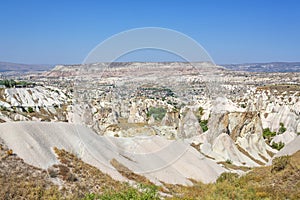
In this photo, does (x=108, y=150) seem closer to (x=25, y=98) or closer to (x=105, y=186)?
(x=105, y=186)

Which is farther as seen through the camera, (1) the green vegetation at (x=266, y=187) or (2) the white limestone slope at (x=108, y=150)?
(2) the white limestone slope at (x=108, y=150)

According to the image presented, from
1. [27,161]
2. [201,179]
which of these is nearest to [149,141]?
[201,179]

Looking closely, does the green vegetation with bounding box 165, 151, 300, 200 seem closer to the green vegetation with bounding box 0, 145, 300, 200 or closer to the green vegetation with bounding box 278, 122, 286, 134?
the green vegetation with bounding box 0, 145, 300, 200

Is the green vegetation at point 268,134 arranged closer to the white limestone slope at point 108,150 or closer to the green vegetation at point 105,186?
the white limestone slope at point 108,150

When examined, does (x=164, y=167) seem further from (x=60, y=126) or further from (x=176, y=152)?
(x=60, y=126)

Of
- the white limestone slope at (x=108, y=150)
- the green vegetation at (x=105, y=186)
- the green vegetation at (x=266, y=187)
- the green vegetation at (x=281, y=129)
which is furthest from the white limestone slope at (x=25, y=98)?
the green vegetation at (x=266, y=187)

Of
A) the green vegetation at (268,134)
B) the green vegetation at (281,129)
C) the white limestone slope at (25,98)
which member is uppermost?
the white limestone slope at (25,98)

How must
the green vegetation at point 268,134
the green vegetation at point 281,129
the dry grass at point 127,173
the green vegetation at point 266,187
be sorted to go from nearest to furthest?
1. the green vegetation at point 266,187
2. the dry grass at point 127,173
3. the green vegetation at point 268,134
4. the green vegetation at point 281,129

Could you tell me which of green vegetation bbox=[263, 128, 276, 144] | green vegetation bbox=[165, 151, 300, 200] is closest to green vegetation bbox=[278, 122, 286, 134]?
green vegetation bbox=[263, 128, 276, 144]
